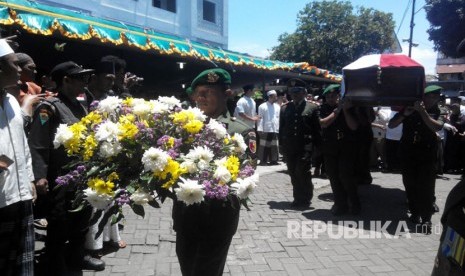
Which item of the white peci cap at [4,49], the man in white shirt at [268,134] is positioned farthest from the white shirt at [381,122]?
the white peci cap at [4,49]

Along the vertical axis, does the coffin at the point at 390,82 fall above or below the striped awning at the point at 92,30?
below

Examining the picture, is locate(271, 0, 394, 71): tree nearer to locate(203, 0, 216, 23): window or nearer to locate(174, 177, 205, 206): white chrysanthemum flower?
locate(203, 0, 216, 23): window

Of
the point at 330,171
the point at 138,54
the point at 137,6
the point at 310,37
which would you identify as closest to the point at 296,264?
the point at 330,171

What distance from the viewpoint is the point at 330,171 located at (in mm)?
6027

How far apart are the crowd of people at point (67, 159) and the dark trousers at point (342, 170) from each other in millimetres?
15

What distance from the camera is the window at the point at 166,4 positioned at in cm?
2325

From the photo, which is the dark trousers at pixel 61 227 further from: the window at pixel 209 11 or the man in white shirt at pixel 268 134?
the window at pixel 209 11

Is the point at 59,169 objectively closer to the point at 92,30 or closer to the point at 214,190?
the point at 214,190

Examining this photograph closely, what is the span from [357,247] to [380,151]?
5.95 m

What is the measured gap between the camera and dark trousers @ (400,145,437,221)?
202 inches

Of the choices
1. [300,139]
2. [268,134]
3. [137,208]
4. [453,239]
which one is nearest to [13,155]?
[137,208]

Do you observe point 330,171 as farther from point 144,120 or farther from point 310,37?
point 310,37

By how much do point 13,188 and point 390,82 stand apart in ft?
13.5

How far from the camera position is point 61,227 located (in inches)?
136
